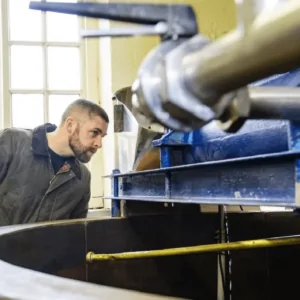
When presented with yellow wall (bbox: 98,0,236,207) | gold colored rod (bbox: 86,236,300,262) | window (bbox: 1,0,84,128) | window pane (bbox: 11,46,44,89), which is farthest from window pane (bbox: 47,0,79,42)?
gold colored rod (bbox: 86,236,300,262)

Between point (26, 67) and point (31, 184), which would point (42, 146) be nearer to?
point (31, 184)

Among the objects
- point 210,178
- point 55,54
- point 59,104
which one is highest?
point 55,54

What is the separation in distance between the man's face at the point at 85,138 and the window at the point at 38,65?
1.08m

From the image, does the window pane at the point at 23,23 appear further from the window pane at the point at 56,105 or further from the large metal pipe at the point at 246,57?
the large metal pipe at the point at 246,57

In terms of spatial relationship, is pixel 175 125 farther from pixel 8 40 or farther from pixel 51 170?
pixel 8 40

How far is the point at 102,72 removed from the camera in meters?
3.08

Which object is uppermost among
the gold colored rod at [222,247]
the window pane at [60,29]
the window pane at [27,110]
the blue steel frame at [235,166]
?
the window pane at [60,29]

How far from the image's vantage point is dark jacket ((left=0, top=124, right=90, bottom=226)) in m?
2.02

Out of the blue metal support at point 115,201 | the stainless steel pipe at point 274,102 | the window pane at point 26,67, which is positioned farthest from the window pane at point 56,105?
the stainless steel pipe at point 274,102

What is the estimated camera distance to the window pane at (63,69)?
10.4 feet

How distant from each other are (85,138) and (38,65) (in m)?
1.23

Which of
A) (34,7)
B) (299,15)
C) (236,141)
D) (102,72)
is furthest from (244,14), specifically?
(102,72)

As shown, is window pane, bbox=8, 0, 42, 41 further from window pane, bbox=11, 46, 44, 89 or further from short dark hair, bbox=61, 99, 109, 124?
short dark hair, bbox=61, 99, 109, 124

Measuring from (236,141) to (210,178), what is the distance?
11 cm
